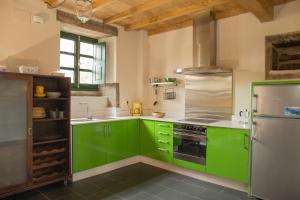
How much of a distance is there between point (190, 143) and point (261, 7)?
206 centimetres

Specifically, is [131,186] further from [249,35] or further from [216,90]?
[249,35]

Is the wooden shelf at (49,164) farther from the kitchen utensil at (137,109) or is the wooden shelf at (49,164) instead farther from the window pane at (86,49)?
the window pane at (86,49)

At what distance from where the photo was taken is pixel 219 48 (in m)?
3.54

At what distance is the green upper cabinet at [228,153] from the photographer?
2.70 metres

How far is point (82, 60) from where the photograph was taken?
4066 mm

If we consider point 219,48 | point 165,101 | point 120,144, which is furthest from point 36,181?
point 219,48

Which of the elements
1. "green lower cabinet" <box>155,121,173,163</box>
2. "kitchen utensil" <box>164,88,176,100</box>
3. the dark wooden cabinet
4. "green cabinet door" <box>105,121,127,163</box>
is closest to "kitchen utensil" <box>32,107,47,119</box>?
the dark wooden cabinet

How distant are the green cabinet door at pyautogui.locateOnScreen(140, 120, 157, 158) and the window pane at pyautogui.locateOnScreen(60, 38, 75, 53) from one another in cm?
188

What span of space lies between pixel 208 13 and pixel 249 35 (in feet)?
2.37

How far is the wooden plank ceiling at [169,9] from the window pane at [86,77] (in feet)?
3.55

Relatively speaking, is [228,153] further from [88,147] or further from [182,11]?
[182,11]

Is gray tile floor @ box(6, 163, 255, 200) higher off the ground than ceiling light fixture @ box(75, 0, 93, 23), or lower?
lower

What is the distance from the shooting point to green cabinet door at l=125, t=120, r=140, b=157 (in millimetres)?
3735

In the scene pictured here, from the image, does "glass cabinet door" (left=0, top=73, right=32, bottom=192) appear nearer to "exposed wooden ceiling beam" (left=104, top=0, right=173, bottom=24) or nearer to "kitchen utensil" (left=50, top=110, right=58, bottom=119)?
"kitchen utensil" (left=50, top=110, right=58, bottom=119)
